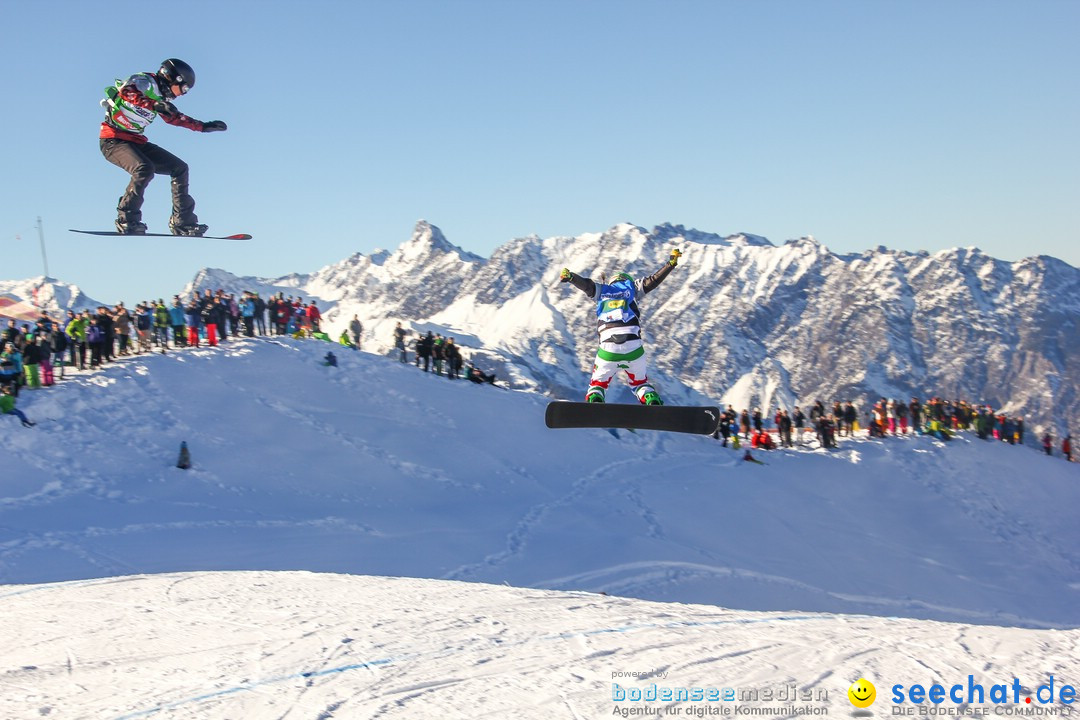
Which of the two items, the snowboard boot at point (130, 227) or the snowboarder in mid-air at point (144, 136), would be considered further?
the snowboard boot at point (130, 227)

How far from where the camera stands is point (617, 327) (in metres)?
9.20

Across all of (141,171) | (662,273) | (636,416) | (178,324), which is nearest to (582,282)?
(662,273)

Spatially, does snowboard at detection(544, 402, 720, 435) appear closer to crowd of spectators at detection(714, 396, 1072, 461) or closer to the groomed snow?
the groomed snow

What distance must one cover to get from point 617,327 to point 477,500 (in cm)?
1558

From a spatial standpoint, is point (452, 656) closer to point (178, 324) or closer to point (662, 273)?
point (662, 273)

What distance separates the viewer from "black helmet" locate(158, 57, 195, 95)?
851 cm

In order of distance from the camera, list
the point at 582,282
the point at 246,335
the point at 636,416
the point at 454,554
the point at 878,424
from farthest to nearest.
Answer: the point at 878,424
the point at 246,335
the point at 454,554
the point at 582,282
the point at 636,416

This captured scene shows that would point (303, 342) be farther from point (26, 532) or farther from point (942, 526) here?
point (942, 526)

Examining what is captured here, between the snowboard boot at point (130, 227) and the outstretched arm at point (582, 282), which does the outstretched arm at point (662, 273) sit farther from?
the snowboard boot at point (130, 227)

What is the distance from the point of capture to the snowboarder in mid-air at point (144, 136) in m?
8.62

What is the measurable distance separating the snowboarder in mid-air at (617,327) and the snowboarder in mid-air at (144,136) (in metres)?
4.01

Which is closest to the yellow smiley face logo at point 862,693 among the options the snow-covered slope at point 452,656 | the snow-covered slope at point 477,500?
the snow-covered slope at point 452,656

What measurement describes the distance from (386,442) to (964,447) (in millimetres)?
21812

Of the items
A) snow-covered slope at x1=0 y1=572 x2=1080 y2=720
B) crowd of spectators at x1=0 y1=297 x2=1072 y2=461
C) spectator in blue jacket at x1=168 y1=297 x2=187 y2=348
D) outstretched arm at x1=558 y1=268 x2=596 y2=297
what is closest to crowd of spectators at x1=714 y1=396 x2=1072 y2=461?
crowd of spectators at x1=0 y1=297 x2=1072 y2=461
